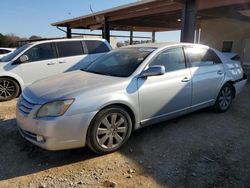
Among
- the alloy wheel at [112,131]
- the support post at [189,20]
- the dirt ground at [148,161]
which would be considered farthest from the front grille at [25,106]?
the support post at [189,20]

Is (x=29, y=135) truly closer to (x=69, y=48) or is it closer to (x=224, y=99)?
(x=224, y=99)

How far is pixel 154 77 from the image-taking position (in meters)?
3.94

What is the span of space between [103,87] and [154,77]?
36.1 inches

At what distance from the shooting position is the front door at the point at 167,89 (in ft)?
12.6

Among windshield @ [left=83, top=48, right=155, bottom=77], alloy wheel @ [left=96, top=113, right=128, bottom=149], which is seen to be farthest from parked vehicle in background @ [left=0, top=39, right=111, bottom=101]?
alloy wheel @ [left=96, top=113, right=128, bottom=149]

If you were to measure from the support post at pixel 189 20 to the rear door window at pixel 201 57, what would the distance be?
375 centimetres

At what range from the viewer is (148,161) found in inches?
133

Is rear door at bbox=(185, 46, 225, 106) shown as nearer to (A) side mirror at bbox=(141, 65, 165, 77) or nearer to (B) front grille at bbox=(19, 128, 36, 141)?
(A) side mirror at bbox=(141, 65, 165, 77)

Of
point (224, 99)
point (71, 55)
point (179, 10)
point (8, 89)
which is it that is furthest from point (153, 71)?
point (179, 10)

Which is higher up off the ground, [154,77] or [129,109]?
[154,77]

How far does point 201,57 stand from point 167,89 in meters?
1.24

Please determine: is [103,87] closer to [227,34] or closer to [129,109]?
[129,109]

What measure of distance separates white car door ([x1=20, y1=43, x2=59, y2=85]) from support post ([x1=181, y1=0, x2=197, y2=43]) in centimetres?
450

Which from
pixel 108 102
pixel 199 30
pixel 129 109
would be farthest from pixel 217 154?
pixel 199 30
